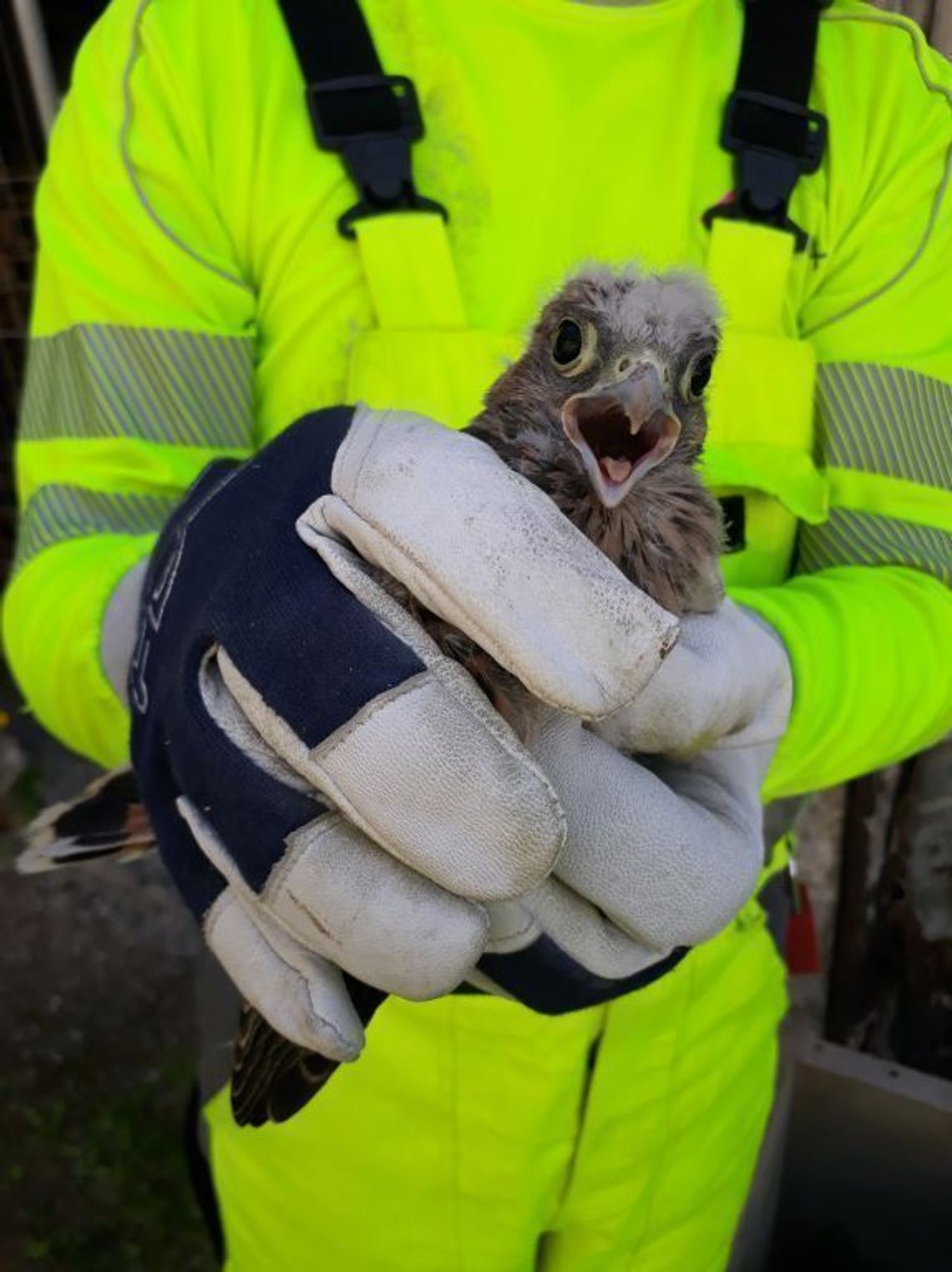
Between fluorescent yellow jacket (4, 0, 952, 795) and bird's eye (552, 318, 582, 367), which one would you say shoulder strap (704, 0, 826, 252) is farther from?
bird's eye (552, 318, 582, 367)

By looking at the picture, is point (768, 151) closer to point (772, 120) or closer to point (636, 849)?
point (772, 120)

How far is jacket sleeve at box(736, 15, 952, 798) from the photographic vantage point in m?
1.36

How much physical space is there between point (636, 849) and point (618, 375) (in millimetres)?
445

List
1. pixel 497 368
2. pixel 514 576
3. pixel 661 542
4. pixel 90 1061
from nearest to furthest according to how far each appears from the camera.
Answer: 1. pixel 514 576
2. pixel 661 542
3. pixel 497 368
4. pixel 90 1061

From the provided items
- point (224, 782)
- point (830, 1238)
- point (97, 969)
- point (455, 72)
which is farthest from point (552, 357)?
point (97, 969)

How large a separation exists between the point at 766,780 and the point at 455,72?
0.92 m

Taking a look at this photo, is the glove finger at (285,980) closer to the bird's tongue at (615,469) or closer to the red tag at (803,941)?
the bird's tongue at (615,469)

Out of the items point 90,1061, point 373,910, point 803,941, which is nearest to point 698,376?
point 373,910

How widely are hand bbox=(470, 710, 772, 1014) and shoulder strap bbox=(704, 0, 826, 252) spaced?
65 cm

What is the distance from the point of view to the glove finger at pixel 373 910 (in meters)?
0.94

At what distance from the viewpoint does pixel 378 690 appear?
880 mm

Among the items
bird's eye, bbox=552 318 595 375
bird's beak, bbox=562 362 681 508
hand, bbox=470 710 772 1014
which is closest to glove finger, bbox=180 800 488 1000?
hand, bbox=470 710 772 1014

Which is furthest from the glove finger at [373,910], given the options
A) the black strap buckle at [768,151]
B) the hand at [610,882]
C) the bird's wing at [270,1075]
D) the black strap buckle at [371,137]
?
the black strap buckle at [768,151]

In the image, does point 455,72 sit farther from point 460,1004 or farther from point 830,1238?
point 830,1238
